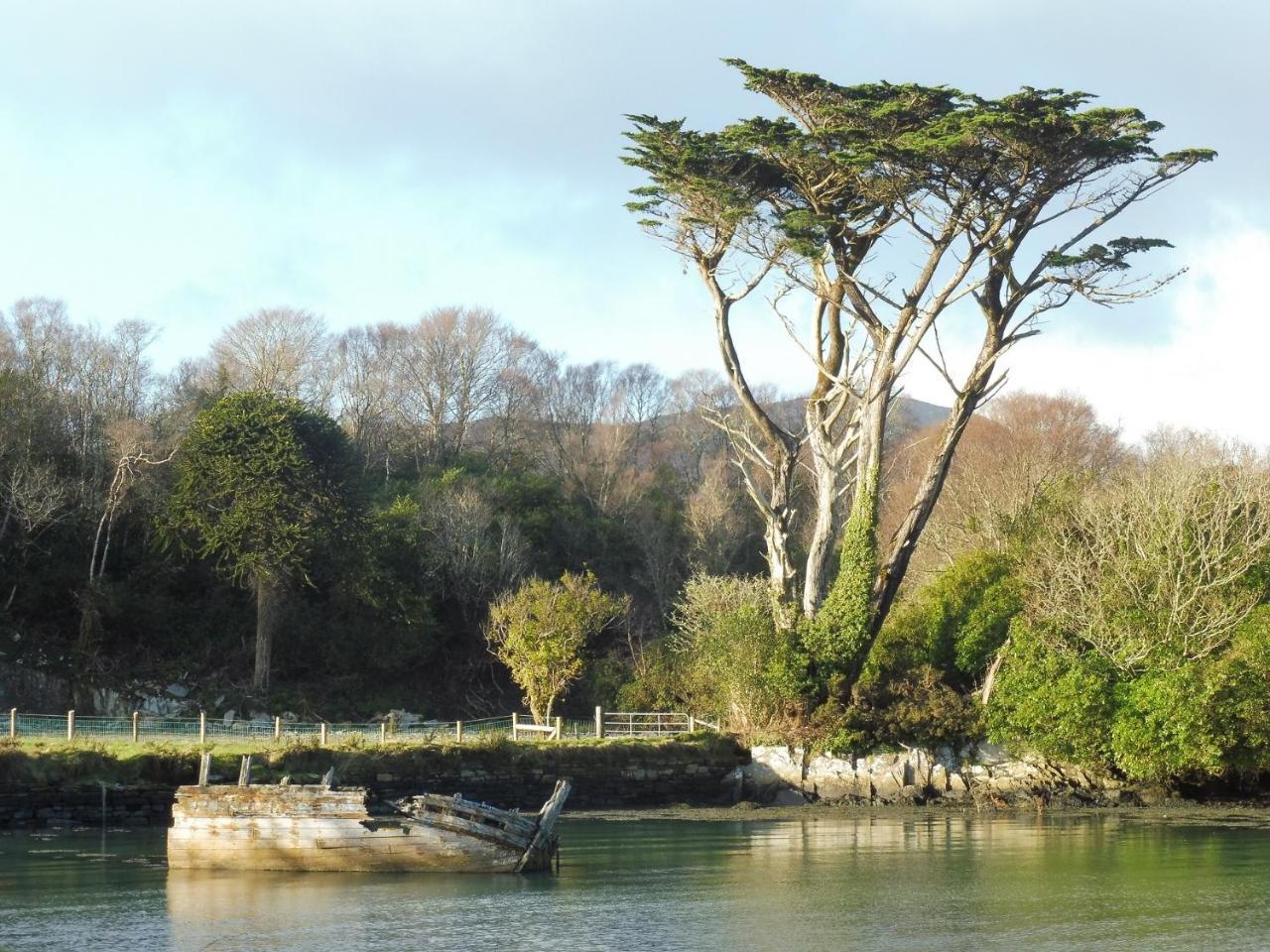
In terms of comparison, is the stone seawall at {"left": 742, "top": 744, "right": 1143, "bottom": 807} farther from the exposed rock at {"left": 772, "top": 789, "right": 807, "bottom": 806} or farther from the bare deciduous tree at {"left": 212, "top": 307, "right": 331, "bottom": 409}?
the bare deciduous tree at {"left": 212, "top": 307, "right": 331, "bottom": 409}

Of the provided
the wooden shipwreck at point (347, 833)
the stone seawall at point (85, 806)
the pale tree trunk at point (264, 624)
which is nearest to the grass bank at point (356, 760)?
the stone seawall at point (85, 806)

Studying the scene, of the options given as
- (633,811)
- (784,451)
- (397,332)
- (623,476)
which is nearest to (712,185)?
(784,451)

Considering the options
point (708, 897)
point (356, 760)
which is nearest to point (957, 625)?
point (356, 760)

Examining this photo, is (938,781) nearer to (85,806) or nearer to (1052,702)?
(1052,702)

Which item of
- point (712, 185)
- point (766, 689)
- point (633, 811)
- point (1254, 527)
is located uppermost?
point (712, 185)

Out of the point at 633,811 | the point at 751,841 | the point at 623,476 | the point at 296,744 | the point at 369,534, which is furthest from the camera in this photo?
the point at 623,476

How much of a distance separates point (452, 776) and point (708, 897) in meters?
11.8

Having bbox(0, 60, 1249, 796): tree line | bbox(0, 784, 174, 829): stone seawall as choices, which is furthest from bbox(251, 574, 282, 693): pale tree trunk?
bbox(0, 784, 174, 829): stone seawall

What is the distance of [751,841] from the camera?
25500 mm

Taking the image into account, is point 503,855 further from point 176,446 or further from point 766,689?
point 176,446

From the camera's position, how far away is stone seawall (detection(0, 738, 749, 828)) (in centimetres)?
2706

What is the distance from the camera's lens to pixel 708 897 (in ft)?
63.0

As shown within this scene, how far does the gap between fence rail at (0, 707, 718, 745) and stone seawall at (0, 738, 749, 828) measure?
0.86m

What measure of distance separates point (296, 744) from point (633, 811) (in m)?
6.95
